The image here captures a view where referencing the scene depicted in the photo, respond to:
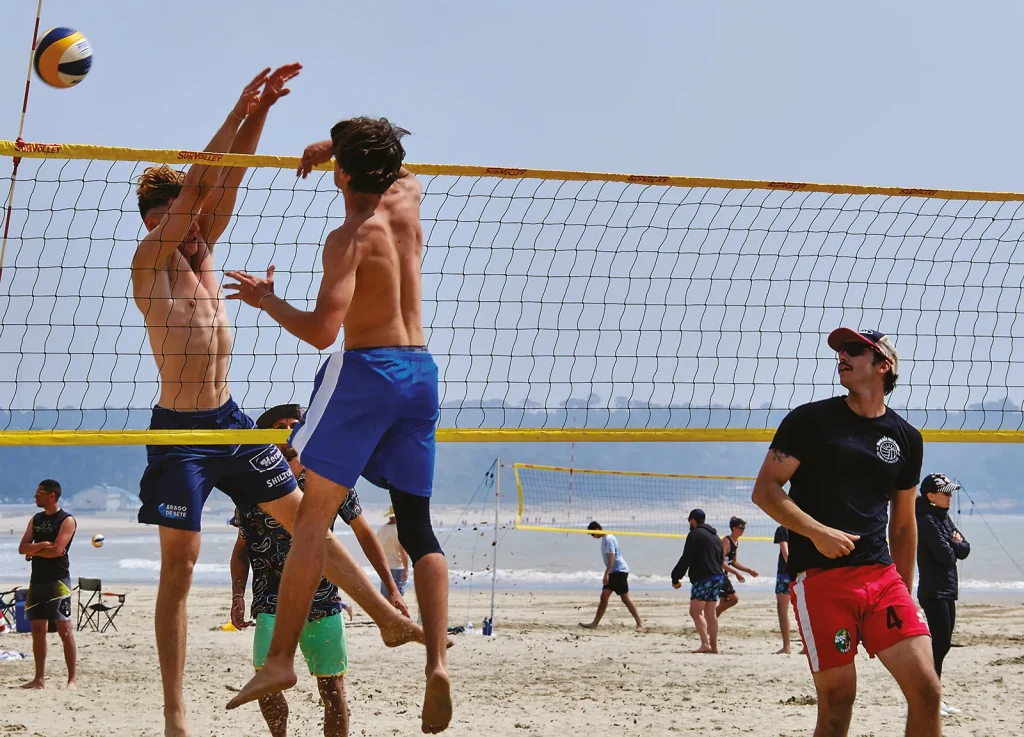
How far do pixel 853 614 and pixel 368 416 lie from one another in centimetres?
193

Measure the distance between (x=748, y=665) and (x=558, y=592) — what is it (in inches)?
547

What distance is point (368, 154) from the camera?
368 centimetres

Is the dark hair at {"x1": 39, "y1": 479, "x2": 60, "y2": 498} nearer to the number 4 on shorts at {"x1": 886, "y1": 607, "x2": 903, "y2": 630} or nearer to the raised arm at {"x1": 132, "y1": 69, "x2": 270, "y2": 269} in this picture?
the raised arm at {"x1": 132, "y1": 69, "x2": 270, "y2": 269}

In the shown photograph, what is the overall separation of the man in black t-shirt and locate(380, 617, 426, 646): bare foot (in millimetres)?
1389

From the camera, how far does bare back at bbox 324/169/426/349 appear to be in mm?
3627

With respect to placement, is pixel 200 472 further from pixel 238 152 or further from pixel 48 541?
pixel 48 541

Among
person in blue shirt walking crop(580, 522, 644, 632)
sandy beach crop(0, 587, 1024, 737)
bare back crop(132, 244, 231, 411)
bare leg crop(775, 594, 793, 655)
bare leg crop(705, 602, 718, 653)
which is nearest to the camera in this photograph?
bare back crop(132, 244, 231, 411)

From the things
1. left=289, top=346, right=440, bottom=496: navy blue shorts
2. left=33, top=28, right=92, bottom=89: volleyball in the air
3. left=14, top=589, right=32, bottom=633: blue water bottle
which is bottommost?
left=14, top=589, right=32, bottom=633: blue water bottle

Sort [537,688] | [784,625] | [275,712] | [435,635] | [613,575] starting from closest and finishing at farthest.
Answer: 1. [435,635]
2. [275,712]
3. [537,688]
4. [784,625]
5. [613,575]

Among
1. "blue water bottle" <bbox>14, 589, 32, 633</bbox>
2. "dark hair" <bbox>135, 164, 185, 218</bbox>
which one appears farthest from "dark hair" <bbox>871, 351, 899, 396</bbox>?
"blue water bottle" <bbox>14, 589, 32, 633</bbox>

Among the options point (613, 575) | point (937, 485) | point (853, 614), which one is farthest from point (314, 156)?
point (613, 575)

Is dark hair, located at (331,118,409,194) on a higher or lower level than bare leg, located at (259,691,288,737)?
higher

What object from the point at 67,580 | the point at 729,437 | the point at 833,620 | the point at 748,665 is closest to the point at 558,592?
the point at 748,665

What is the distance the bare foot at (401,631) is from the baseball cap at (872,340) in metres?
1.98
